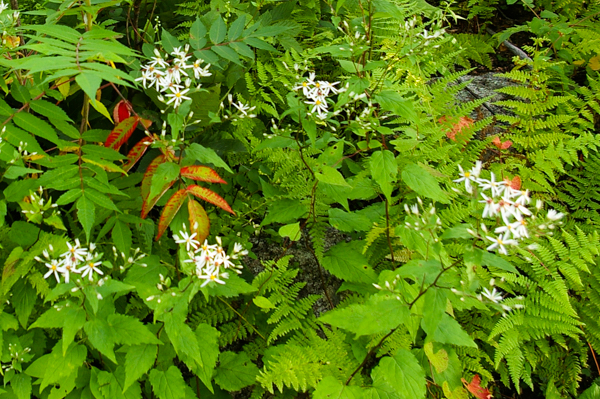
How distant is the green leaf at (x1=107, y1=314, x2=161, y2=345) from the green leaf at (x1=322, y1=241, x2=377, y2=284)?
937mm

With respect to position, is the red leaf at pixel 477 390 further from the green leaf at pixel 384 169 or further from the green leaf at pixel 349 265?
the green leaf at pixel 384 169

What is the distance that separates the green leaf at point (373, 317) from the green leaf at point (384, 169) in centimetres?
47

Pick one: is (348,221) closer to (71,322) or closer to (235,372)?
(235,372)

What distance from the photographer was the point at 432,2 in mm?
5156

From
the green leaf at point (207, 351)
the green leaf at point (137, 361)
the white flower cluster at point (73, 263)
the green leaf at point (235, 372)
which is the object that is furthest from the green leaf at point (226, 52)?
the green leaf at point (235, 372)

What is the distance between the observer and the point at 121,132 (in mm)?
2025

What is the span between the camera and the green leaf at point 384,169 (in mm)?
1959

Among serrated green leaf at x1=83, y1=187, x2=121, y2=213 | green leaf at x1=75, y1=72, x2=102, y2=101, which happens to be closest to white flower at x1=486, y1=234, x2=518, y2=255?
green leaf at x1=75, y1=72, x2=102, y2=101

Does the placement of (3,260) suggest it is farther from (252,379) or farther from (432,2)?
(432,2)

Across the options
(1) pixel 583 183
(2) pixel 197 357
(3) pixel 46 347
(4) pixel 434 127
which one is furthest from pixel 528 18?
(3) pixel 46 347

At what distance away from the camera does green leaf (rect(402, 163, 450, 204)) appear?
2043 mm

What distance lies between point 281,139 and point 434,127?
1213 millimetres

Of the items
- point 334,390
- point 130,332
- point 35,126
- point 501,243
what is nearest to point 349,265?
point 334,390

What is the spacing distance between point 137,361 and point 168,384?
0.18m
